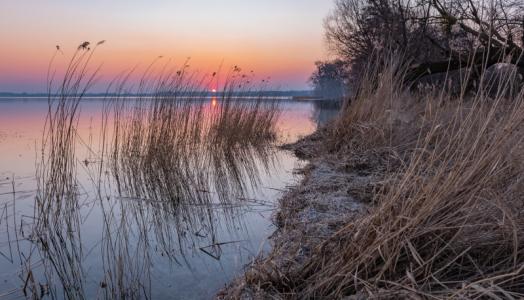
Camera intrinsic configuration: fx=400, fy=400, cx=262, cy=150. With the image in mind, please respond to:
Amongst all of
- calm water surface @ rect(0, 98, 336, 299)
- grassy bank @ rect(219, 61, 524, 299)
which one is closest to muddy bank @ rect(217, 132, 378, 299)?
grassy bank @ rect(219, 61, 524, 299)

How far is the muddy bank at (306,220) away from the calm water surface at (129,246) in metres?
0.19

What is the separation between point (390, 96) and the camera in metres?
4.84

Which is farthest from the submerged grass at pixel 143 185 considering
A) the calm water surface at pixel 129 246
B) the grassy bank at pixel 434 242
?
the grassy bank at pixel 434 242

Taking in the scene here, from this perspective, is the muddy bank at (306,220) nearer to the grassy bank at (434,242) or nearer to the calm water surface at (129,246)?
the grassy bank at (434,242)

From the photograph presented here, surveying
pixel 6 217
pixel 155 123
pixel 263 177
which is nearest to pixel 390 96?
pixel 263 177

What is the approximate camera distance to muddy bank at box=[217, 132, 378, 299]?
5.65 ft

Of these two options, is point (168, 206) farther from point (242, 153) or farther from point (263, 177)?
point (242, 153)

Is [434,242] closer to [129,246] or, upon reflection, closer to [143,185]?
[129,246]

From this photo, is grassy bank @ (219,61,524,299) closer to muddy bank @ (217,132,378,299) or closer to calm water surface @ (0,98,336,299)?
muddy bank @ (217,132,378,299)

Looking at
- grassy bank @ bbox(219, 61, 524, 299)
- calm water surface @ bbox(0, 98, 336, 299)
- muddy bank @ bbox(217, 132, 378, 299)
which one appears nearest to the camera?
grassy bank @ bbox(219, 61, 524, 299)

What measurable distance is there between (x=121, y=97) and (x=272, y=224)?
7.84ft

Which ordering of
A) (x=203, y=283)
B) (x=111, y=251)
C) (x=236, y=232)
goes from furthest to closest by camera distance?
(x=236, y=232) → (x=111, y=251) → (x=203, y=283)

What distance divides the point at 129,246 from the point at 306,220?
1.17 metres

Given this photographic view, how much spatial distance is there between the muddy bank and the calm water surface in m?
0.19
